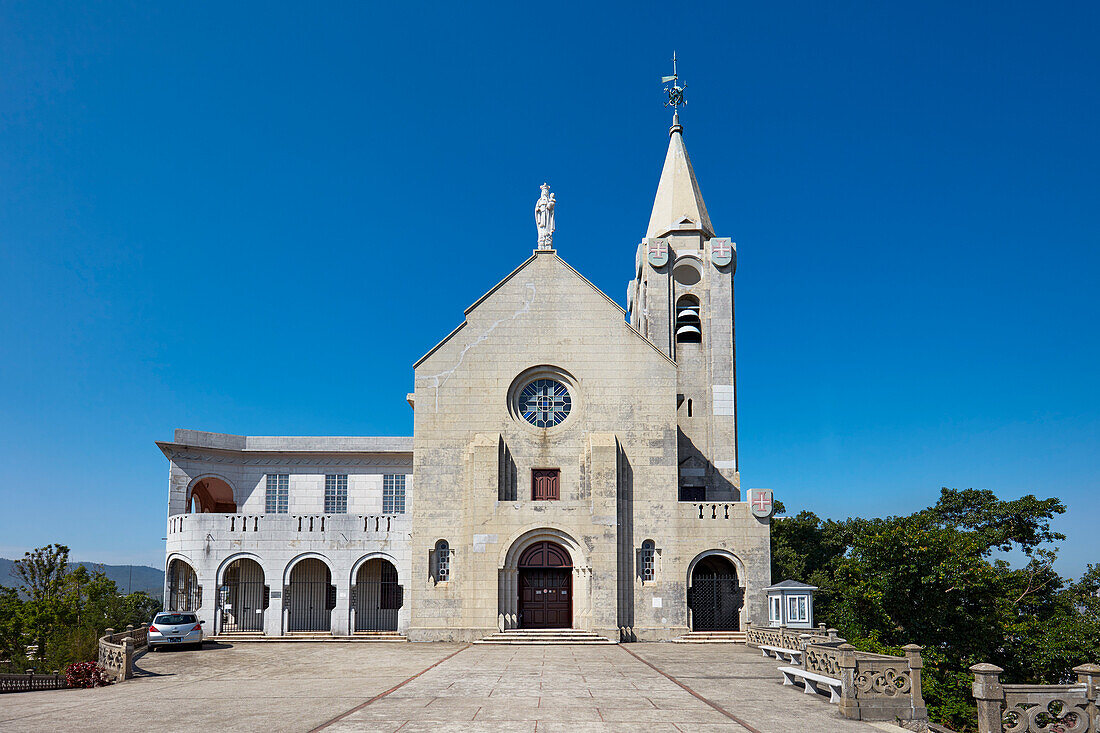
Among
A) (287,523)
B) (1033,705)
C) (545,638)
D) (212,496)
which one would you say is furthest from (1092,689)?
(212,496)

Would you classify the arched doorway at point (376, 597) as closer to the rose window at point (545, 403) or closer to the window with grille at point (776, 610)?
the rose window at point (545, 403)

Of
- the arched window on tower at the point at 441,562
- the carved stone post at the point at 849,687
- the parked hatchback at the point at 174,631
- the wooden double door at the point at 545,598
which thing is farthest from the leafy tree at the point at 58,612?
the carved stone post at the point at 849,687

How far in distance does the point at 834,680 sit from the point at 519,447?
58.3 ft

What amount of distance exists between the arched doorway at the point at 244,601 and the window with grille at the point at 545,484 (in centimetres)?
1169

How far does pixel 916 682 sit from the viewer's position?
14.4 m

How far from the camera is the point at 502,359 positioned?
32438mm

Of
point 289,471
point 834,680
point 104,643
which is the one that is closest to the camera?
point 834,680

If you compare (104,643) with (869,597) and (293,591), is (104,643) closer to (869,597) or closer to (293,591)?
(293,591)

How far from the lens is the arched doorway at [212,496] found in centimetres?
3919

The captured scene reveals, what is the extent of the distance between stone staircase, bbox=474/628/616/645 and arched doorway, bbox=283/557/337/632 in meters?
9.33

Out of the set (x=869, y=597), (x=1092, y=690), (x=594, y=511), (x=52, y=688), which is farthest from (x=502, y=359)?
(x=1092, y=690)

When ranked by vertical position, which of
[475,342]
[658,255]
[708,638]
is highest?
[658,255]

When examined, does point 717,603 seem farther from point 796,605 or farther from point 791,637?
point 791,637

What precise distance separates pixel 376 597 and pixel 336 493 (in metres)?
6.12
